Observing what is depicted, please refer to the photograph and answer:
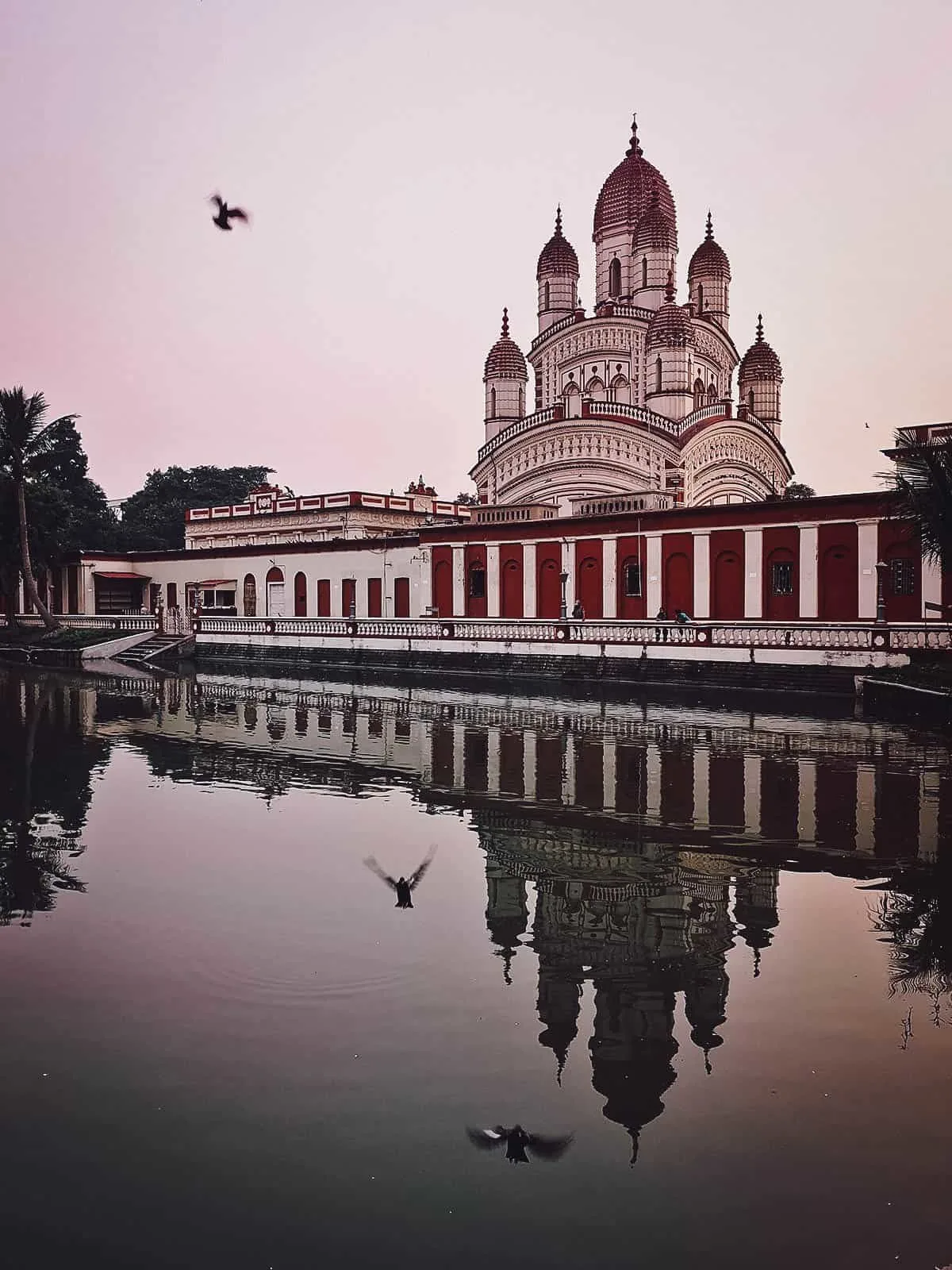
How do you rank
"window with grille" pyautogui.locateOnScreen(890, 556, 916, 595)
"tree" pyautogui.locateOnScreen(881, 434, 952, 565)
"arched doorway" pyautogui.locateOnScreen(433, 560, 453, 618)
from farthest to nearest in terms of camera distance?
"arched doorway" pyautogui.locateOnScreen(433, 560, 453, 618) → "window with grille" pyautogui.locateOnScreen(890, 556, 916, 595) → "tree" pyautogui.locateOnScreen(881, 434, 952, 565)

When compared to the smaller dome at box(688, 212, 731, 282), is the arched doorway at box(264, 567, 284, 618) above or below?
below

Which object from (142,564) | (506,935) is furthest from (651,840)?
(142,564)

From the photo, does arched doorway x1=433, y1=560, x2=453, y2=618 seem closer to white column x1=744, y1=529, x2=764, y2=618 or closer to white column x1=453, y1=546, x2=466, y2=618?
white column x1=453, y1=546, x2=466, y2=618

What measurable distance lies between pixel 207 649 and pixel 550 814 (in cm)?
3107

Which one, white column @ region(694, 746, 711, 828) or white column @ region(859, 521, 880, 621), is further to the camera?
white column @ region(859, 521, 880, 621)

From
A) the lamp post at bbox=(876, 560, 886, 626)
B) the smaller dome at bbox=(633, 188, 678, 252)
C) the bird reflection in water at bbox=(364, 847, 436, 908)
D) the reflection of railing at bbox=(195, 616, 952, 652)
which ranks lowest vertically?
the bird reflection in water at bbox=(364, 847, 436, 908)

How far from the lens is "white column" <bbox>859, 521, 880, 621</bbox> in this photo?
27578 millimetres

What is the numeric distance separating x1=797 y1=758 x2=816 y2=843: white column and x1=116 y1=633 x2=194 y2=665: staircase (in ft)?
96.3

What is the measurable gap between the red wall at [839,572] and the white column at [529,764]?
14.0 meters

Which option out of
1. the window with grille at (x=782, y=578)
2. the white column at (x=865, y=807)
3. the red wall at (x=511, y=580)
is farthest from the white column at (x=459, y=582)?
the white column at (x=865, y=807)

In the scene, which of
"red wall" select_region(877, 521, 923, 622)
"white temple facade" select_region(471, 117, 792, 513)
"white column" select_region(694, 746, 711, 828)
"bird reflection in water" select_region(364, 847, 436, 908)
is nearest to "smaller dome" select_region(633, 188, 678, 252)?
"white temple facade" select_region(471, 117, 792, 513)

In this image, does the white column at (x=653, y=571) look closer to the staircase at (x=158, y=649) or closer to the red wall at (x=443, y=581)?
the red wall at (x=443, y=581)

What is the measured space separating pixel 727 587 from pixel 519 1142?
1091 inches

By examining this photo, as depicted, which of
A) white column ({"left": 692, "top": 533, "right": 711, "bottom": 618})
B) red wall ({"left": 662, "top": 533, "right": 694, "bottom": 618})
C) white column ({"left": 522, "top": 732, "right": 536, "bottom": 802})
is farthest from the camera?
red wall ({"left": 662, "top": 533, "right": 694, "bottom": 618})
